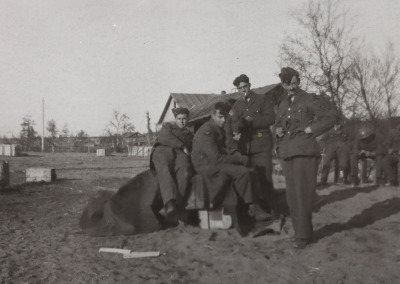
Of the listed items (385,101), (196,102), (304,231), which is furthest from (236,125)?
(196,102)

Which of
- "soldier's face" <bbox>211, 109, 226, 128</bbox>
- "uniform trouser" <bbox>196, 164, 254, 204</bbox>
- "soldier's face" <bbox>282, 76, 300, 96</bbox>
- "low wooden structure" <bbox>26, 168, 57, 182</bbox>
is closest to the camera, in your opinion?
"soldier's face" <bbox>282, 76, 300, 96</bbox>

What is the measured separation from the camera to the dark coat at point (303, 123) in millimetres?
3926

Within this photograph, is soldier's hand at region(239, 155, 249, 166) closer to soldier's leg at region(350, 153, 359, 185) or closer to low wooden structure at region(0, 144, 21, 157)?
soldier's leg at region(350, 153, 359, 185)

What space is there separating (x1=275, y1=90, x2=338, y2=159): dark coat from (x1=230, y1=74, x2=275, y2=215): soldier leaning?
1.22 metres

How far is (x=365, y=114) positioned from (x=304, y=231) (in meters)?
23.6

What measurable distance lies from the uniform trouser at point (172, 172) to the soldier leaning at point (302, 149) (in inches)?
53.4

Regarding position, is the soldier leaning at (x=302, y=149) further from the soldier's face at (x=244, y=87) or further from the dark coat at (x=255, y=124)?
the soldier's face at (x=244, y=87)

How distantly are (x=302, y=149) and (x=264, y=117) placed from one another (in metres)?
1.60

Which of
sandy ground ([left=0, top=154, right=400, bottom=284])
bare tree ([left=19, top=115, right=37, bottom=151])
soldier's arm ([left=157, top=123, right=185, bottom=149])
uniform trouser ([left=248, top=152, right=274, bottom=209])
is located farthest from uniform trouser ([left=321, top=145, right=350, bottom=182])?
bare tree ([left=19, top=115, right=37, bottom=151])

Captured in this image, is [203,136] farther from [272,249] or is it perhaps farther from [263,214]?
[272,249]

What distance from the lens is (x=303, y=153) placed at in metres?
3.95

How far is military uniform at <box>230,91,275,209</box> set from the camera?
5.52m

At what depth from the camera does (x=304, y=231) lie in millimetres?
3949

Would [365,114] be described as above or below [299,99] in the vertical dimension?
above
